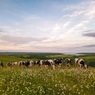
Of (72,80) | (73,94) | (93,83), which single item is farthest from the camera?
(72,80)

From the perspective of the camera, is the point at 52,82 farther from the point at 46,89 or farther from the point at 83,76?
the point at 83,76

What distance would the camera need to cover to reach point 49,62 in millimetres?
30125

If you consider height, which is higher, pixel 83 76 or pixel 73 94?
pixel 83 76

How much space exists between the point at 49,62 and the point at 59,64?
264 centimetres

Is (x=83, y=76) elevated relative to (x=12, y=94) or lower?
elevated

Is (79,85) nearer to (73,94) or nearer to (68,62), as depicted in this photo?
(73,94)

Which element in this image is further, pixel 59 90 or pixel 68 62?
pixel 68 62

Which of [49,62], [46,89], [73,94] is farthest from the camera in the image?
[49,62]

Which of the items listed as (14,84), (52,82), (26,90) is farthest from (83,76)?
(14,84)

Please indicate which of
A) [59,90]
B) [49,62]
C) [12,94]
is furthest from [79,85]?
[49,62]

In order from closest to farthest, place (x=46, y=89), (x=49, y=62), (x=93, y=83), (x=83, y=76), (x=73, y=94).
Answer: (x=73, y=94) < (x=46, y=89) < (x=93, y=83) < (x=83, y=76) < (x=49, y=62)

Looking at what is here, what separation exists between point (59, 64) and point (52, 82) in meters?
18.8

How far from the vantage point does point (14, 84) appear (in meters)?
11.4

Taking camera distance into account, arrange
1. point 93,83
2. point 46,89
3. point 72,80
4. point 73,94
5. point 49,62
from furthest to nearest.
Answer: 1. point 49,62
2. point 72,80
3. point 93,83
4. point 46,89
5. point 73,94
